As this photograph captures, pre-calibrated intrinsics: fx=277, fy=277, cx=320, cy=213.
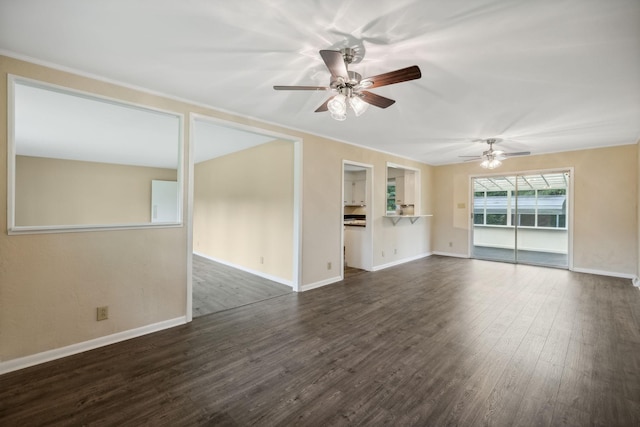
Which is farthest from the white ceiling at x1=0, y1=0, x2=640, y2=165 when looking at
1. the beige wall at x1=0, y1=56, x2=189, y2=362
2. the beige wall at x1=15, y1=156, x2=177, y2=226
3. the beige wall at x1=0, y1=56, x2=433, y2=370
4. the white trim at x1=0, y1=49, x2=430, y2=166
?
the beige wall at x1=15, y1=156, x2=177, y2=226

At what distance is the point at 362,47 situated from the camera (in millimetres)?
2047

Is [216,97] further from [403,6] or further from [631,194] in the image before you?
[631,194]

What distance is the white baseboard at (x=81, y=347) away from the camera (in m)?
2.21

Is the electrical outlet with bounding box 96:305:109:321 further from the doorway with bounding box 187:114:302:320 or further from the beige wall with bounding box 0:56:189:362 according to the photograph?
the doorway with bounding box 187:114:302:320

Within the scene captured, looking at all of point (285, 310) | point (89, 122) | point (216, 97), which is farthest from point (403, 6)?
point (89, 122)

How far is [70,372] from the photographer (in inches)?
85.9

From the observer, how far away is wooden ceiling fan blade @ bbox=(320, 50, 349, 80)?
171cm

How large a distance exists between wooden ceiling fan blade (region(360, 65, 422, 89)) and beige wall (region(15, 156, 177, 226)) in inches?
309

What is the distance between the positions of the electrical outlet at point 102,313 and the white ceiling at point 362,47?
7.10ft

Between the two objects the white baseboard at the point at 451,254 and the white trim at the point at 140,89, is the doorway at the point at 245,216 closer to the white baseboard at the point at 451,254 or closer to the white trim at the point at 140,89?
the white trim at the point at 140,89

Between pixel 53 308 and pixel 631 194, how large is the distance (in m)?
8.40

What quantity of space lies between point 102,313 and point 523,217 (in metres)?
9.08

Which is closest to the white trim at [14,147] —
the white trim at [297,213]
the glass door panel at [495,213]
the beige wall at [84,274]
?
the beige wall at [84,274]

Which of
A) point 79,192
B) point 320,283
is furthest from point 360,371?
point 79,192
